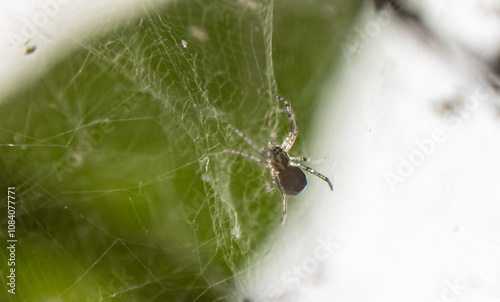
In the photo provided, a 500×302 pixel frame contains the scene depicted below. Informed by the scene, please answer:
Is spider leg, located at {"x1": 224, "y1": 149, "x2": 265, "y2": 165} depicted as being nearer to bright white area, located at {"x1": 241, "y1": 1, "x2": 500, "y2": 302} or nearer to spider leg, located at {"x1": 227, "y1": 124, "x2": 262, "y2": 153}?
spider leg, located at {"x1": 227, "y1": 124, "x2": 262, "y2": 153}

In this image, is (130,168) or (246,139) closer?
(130,168)

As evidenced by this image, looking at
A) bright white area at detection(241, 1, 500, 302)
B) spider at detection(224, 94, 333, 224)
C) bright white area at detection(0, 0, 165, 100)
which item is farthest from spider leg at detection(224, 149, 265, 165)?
bright white area at detection(0, 0, 165, 100)

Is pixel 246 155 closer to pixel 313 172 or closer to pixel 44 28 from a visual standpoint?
pixel 313 172

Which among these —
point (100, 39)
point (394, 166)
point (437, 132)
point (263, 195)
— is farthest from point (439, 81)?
point (100, 39)

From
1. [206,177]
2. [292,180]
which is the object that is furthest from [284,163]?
[206,177]

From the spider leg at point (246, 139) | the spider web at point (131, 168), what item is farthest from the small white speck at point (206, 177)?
the spider leg at point (246, 139)

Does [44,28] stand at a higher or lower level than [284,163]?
higher

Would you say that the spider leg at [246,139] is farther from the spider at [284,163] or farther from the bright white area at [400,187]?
the bright white area at [400,187]
